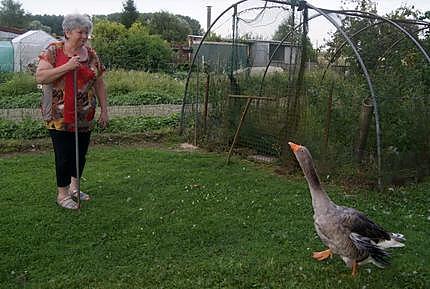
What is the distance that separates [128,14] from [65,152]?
35552 mm

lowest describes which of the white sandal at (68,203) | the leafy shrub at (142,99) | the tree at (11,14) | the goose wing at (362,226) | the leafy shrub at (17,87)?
the white sandal at (68,203)

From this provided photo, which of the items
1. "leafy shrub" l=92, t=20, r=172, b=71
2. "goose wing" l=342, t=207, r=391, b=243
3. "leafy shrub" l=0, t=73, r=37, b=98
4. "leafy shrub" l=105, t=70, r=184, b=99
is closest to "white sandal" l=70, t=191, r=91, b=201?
"goose wing" l=342, t=207, r=391, b=243

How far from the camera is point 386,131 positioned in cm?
666

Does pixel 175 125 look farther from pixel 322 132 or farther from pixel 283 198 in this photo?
pixel 283 198

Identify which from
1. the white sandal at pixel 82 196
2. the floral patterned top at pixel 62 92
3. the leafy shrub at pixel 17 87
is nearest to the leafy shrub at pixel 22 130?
the white sandal at pixel 82 196

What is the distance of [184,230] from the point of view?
15.4ft

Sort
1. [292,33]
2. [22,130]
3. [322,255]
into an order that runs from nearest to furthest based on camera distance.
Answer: [322,255] < [292,33] < [22,130]

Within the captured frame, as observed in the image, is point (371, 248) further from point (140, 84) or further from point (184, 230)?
point (140, 84)

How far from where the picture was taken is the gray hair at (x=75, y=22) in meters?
4.63

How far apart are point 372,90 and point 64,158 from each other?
385 centimetres

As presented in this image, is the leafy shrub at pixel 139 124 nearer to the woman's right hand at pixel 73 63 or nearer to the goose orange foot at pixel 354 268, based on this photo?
the woman's right hand at pixel 73 63

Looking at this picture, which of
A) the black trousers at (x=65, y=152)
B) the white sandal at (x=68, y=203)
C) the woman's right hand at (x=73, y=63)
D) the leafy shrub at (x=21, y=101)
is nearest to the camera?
the woman's right hand at (x=73, y=63)

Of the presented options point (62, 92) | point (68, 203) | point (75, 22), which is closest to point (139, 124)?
point (68, 203)

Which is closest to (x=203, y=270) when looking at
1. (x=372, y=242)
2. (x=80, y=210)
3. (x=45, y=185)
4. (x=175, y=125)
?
(x=372, y=242)
